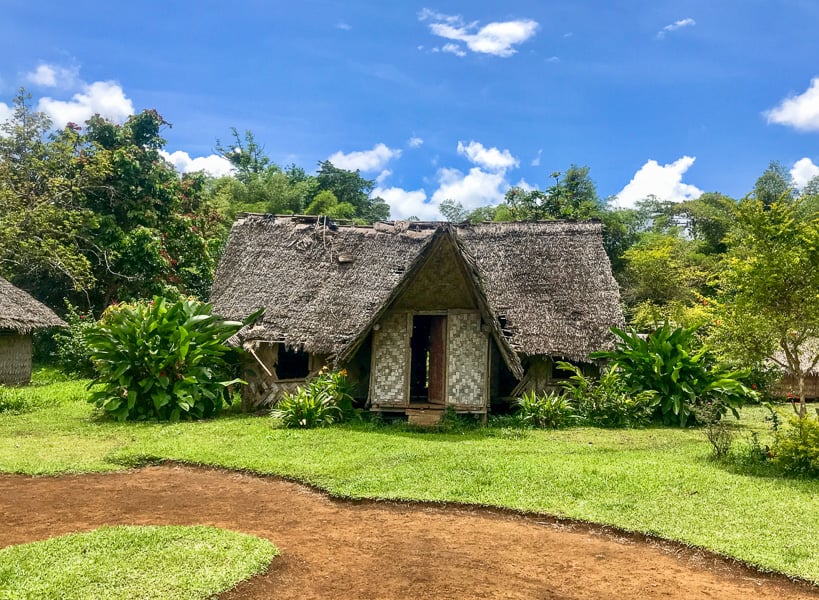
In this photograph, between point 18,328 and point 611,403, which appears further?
point 18,328

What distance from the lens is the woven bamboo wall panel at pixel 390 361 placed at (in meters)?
12.1

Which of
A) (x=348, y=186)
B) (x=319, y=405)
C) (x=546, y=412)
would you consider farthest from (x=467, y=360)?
(x=348, y=186)

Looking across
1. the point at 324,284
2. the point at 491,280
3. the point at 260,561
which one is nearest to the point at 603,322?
the point at 491,280

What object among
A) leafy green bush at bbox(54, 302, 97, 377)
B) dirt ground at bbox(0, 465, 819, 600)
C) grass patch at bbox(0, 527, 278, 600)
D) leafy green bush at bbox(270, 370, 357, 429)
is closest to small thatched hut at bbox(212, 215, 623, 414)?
leafy green bush at bbox(270, 370, 357, 429)

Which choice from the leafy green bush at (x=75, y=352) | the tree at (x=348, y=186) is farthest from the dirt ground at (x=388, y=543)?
the tree at (x=348, y=186)

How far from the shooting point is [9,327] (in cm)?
1547

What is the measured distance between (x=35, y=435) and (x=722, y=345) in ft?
35.6

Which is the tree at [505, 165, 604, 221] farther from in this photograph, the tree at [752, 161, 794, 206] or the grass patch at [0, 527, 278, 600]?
the grass patch at [0, 527, 278, 600]

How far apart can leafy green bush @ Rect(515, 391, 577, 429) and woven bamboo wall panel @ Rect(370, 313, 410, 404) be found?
7.62ft

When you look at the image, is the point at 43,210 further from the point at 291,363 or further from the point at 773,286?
the point at 773,286

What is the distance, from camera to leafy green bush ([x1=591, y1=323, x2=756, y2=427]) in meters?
12.3

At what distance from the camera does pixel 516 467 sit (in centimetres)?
823

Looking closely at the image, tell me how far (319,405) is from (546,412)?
419 cm

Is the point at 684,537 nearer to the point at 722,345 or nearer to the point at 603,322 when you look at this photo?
the point at 722,345
